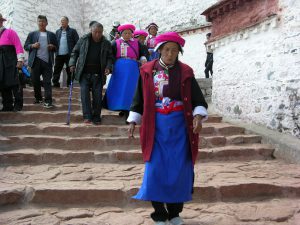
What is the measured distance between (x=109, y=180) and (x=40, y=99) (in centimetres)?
378

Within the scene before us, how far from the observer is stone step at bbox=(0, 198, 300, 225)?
3404mm

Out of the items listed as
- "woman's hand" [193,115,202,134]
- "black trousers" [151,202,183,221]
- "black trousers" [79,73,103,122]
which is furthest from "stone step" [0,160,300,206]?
"black trousers" [79,73,103,122]

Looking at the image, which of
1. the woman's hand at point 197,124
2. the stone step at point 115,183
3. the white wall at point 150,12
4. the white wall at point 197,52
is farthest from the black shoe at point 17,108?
the white wall at point 150,12

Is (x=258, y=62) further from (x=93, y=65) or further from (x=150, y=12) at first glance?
A: (x=150, y=12)

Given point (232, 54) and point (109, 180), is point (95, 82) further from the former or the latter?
point (232, 54)

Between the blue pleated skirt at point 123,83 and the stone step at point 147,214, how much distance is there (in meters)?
2.98

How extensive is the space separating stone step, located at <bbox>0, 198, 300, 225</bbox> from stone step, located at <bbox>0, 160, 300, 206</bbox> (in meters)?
0.12

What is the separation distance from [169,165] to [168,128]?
310 mm

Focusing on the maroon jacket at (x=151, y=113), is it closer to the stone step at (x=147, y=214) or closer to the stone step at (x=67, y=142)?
the stone step at (x=147, y=214)

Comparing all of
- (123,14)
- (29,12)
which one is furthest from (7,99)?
(123,14)

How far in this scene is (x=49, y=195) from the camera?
12.6 ft

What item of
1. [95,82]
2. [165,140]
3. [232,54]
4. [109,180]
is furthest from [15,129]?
[232,54]

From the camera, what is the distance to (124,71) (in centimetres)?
662

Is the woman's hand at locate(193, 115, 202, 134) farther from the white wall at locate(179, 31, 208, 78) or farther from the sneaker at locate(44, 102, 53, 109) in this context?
the white wall at locate(179, 31, 208, 78)
